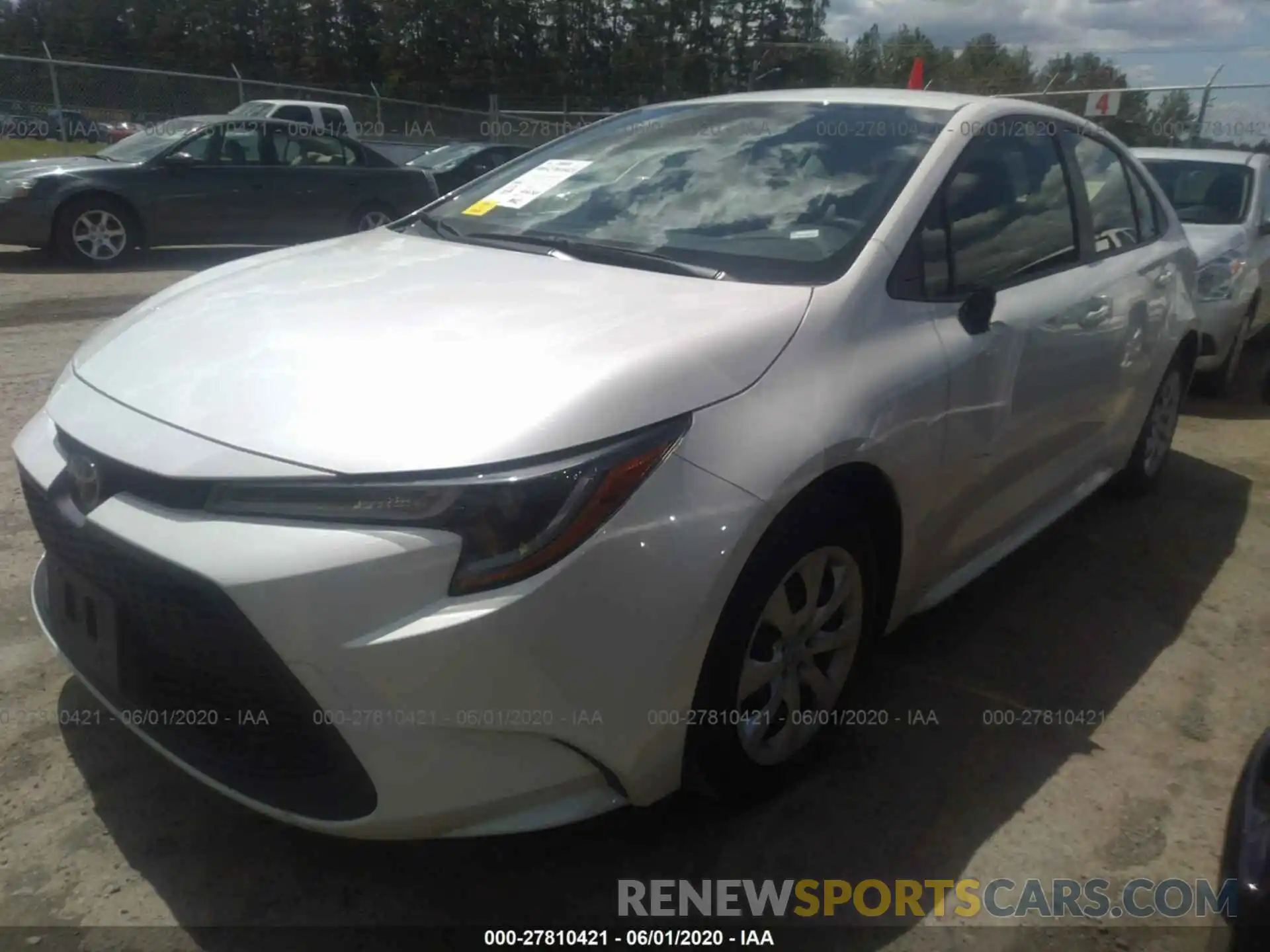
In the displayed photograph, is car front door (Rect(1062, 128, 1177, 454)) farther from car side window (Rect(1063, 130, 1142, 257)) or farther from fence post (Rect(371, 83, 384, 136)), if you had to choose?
fence post (Rect(371, 83, 384, 136))

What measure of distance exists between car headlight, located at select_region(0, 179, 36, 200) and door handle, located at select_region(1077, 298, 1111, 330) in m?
9.16

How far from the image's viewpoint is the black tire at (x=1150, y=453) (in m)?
4.41

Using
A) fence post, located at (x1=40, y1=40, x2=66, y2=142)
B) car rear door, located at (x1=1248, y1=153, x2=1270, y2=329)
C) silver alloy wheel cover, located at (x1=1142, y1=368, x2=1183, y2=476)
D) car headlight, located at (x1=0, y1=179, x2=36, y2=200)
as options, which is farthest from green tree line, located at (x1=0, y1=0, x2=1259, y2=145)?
silver alloy wheel cover, located at (x1=1142, y1=368, x2=1183, y2=476)

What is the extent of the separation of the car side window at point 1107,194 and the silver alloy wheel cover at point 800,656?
185 centimetres

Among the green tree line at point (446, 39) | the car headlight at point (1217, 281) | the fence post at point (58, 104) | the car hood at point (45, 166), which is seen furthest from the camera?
the green tree line at point (446, 39)

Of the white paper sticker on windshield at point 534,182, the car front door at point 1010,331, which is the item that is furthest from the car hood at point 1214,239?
the white paper sticker on windshield at point 534,182

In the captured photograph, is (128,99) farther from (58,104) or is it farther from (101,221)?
(101,221)

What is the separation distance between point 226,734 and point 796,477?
1183 mm

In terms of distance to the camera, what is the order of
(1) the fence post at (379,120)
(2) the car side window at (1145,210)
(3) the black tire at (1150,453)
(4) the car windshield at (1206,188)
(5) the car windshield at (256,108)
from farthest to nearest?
(1) the fence post at (379,120) < (5) the car windshield at (256,108) < (4) the car windshield at (1206,188) < (3) the black tire at (1150,453) < (2) the car side window at (1145,210)

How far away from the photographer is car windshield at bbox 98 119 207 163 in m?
10.1

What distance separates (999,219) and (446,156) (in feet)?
42.4

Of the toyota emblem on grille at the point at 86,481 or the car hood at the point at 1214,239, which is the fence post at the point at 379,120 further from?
the toyota emblem on grille at the point at 86,481

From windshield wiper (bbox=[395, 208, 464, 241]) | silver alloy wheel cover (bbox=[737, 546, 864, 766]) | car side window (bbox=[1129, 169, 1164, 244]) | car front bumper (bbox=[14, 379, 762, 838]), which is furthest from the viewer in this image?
car side window (bbox=[1129, 169, 1164, 244])

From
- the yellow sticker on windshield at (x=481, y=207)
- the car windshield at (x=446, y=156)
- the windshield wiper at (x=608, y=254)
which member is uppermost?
the yellow sticker on windshield at (x=481, y=207)
